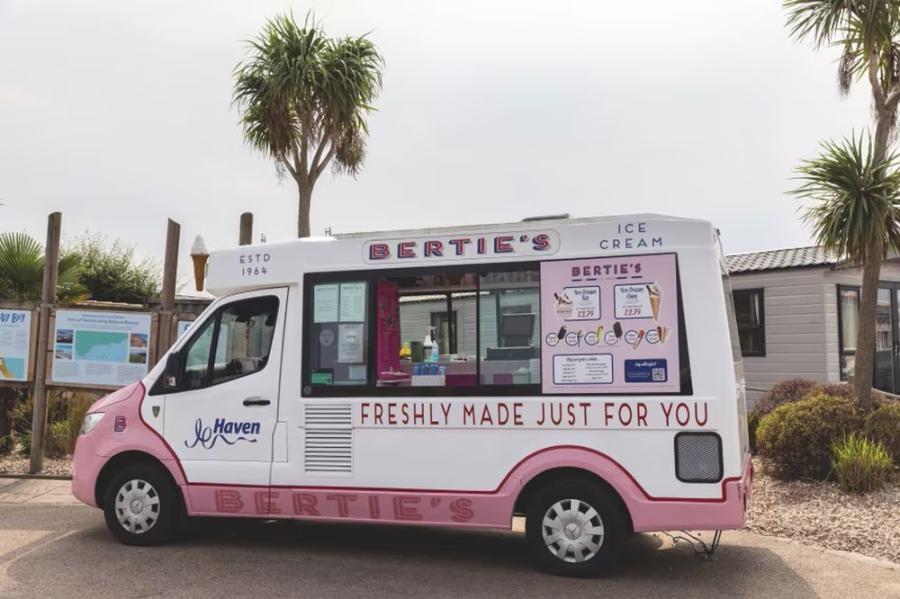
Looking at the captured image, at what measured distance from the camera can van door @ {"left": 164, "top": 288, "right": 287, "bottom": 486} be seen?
6609mm

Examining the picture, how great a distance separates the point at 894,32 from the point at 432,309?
302 inches

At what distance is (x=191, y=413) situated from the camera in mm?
6809

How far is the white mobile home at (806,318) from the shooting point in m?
13.2

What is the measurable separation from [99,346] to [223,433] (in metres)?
4.27

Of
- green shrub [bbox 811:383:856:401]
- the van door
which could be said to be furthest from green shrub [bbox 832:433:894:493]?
the van door

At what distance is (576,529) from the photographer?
5.84 metres

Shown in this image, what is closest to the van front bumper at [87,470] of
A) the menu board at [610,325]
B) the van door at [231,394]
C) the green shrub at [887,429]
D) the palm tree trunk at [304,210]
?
the van door at [231,394]

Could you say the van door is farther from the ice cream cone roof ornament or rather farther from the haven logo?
the ice cream cone roof ornament

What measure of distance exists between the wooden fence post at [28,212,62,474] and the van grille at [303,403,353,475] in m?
5.26

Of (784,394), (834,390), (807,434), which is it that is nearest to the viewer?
(807,434)

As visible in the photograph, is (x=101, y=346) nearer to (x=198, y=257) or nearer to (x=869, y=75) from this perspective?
(x=198, y=257)

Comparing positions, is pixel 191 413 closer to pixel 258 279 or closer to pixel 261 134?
pixel 258 279

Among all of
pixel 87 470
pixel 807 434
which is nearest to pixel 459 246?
pixel 87 470

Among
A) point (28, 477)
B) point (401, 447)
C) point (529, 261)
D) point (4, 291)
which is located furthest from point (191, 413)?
point (4, 291)
